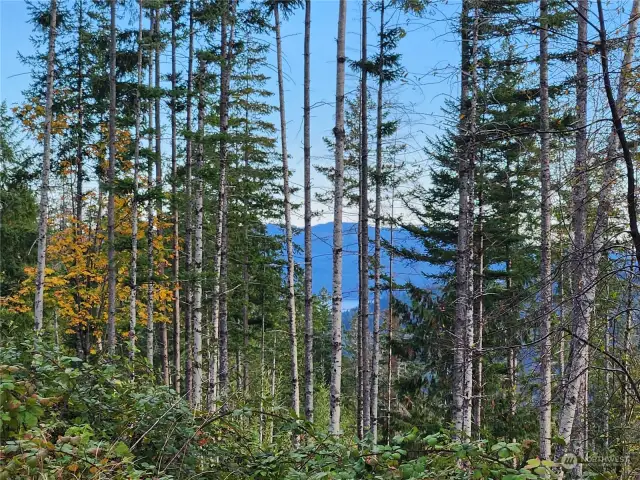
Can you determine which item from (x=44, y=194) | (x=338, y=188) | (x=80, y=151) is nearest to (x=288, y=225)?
(x=338, y=188)

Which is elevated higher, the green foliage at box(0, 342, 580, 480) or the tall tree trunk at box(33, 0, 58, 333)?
the tall tree trunk at box(33, 0, 58, 333)

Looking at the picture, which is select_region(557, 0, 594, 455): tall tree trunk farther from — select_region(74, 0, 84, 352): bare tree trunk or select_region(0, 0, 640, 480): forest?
select_region(74, 0, 84, 352): bare tree trunk

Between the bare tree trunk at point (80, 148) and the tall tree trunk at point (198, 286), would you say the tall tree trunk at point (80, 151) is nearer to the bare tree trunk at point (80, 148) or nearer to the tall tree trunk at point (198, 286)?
the bare tree trunk at point (80, 148)

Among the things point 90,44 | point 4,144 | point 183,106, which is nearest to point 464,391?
point 183,106

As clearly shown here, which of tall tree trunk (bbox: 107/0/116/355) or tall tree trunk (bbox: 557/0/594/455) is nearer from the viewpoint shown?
tall tree trunk (bbox: 557/0/594/455)

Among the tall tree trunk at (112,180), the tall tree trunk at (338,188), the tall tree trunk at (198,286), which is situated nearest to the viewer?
the tall tree trunk at (338,188)

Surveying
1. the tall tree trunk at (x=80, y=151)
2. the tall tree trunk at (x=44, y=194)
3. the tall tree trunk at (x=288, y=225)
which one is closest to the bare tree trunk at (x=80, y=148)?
the tall tree trunk at (x=80, y=151)

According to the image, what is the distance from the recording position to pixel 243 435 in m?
4.05

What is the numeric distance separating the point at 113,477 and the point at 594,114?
3.89m

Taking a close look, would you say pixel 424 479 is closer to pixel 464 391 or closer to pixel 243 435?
pixel 243 435

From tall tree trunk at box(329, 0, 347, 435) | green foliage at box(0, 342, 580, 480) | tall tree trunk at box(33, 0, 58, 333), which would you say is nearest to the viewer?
green foliage at box(0, 342, 580, 480)

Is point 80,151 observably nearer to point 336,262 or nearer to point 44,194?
point 44,194

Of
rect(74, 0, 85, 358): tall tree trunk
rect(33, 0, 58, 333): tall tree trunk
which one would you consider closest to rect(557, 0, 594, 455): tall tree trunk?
rect(33, 0, 58, 333): tall tree trunk

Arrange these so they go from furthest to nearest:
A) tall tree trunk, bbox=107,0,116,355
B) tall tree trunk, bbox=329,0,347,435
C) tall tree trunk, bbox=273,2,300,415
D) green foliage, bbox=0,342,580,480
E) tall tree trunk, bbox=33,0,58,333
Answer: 1. tall tree trunk, bbox=273,2,300,415
2. tall tree trunk, bbox=107,0,116,355
3. tall tree trunk, bbox=33,0,58,333
4. tall tree trunk, bbox=329,0,347,435
5. green foliage, bbox=0,342,580,480
